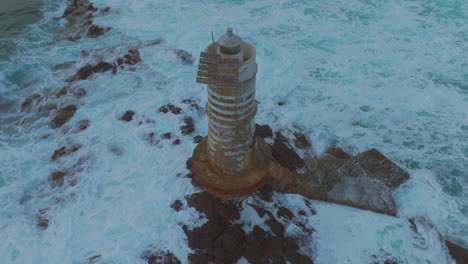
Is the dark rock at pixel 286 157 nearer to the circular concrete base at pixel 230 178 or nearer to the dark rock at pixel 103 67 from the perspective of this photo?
the circular concrete base at pixel 230 178

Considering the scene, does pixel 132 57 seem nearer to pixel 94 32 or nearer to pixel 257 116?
pixel 94 32

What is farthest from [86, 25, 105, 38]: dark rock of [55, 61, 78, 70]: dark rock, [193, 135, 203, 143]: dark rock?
[193, 135, 203, 143]: dark rock

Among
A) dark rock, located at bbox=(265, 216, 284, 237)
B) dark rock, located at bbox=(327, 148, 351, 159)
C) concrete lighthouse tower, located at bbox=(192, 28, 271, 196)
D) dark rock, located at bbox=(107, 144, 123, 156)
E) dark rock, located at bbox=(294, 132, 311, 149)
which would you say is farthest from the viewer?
dark rock, located at bbox=(294, 132, 311, 149)

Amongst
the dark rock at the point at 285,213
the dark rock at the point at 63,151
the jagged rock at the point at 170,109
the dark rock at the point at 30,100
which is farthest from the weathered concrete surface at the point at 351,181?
the dark rock at the point at 30,100

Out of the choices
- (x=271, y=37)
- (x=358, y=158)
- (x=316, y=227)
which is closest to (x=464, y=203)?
(x=358, y=158)

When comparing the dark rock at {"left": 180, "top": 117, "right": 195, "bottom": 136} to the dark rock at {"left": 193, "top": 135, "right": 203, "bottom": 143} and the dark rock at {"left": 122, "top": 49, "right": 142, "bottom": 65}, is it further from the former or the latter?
the dark rock at {"left": 122, "top": 49, "right": 142, "bottom": 65}

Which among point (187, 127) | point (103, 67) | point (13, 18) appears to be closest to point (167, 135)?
point (187, 127)
